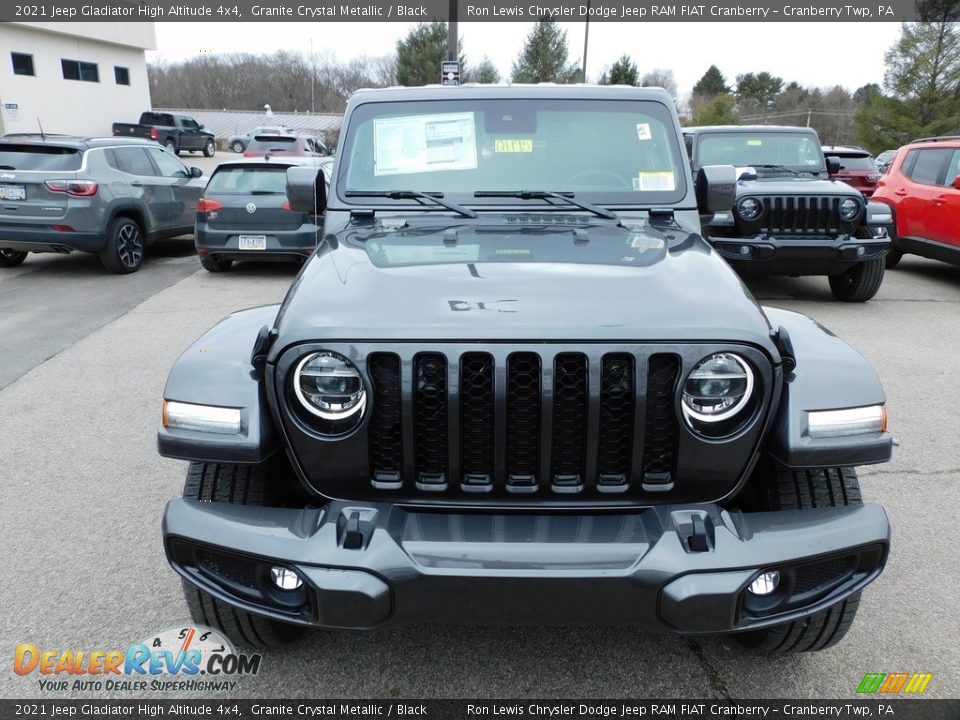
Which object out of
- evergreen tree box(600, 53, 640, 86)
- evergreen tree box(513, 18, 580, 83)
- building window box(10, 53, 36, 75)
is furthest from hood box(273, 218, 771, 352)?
evergreen tree box(513, 18, 580, 83)

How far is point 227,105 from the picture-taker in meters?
62.2

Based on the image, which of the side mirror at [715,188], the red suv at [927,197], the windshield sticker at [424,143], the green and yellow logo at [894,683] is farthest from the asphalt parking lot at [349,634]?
the red suv at [927,197]

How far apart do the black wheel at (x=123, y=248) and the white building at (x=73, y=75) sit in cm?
1963

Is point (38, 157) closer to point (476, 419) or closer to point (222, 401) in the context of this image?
point (222, 401)

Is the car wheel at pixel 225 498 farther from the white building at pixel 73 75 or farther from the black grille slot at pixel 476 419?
the white building at pixel 73 75

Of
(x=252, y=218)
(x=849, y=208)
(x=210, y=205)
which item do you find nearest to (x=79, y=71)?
(x=210, y=205)

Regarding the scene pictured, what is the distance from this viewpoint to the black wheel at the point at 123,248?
370 inches

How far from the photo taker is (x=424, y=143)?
3332 mm

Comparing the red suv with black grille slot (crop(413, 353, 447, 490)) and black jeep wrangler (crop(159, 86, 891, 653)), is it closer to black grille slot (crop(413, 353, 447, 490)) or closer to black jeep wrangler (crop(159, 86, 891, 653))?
black jeep wrangler (crop(159, 86, 891, 653))

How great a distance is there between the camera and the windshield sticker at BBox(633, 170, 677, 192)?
326 centimetres

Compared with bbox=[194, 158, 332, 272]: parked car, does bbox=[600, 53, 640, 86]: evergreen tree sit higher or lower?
higher

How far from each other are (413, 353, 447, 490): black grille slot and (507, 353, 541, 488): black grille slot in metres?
0.18

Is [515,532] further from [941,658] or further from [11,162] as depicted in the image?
[11,162]

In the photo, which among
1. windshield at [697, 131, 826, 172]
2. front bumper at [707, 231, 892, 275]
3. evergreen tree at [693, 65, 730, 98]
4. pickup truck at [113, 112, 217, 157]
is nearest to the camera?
front bumper at [707, 231, 892, 275]
